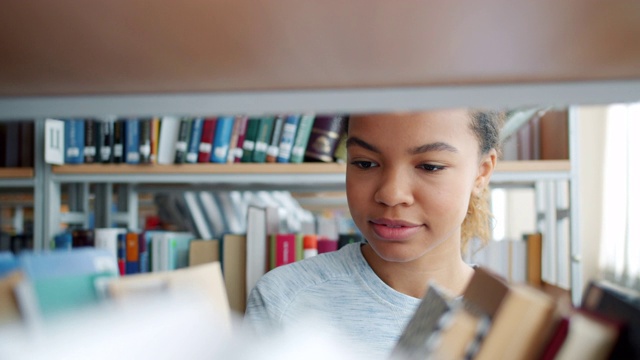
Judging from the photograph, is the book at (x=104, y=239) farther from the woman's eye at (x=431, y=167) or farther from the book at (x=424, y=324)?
the book at (x=424, y=324)

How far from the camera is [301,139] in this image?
1.99 m

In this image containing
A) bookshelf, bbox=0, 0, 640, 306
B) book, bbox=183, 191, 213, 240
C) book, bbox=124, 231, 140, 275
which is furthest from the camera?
book, bbox=183, 191, 213, 240

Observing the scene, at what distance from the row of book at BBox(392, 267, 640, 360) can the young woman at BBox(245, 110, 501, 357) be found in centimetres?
58

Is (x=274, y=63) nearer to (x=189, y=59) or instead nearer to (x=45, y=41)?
(x=189, y=59)

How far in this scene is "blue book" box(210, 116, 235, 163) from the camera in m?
1.98

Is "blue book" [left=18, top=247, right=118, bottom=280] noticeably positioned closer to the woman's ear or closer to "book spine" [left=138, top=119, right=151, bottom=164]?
the woman's ear

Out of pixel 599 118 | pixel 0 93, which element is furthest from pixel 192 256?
pixel 599 118

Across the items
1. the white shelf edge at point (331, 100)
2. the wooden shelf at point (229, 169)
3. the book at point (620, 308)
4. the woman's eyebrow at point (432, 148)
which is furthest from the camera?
the wooden shelf at point (229, 169)

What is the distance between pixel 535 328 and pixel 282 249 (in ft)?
Answer: 5.37

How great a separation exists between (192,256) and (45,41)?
63.4 inches

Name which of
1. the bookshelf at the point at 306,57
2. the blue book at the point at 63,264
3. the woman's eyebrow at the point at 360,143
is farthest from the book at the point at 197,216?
the blue book at the point at 63,264

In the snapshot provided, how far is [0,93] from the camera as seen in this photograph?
63 cm

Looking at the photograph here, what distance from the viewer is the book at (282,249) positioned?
1.98 m

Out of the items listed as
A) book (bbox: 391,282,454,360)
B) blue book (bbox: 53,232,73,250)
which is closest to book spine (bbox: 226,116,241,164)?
blue book (bbox: 53,232,73,250)
